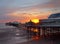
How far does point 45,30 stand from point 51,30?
3352 millimetres

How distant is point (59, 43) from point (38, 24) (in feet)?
60.4

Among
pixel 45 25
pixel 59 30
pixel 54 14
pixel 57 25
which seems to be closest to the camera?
pixel 57 25

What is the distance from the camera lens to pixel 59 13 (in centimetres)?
6284

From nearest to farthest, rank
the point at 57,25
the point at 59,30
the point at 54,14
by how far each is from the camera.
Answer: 1. the point at 57,25
2. the point at 59,30
3. the point at 54,14

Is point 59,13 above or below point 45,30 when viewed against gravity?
above

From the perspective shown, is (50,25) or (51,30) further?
(51,30)

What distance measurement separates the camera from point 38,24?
2083 inches

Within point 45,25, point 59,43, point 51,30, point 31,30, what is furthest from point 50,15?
point 59,43

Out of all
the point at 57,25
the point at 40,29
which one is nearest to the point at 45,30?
the point at 40,29

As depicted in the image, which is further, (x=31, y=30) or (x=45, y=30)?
(x=31, y=30)

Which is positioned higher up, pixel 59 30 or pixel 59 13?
pixel 59 13

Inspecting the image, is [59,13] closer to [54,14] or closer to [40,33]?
[54,14]

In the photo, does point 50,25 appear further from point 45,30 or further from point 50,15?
point 50,15

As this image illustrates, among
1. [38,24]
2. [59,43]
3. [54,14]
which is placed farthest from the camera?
[54,14]
